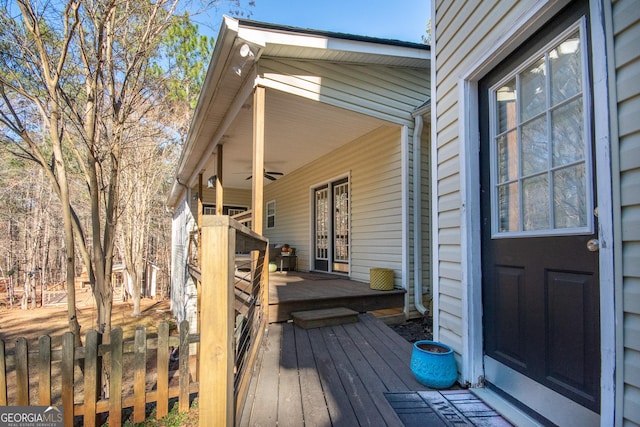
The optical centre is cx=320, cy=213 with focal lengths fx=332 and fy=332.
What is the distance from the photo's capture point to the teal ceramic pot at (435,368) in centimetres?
215

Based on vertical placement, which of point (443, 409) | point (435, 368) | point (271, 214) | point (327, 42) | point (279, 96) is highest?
point (327, 42)

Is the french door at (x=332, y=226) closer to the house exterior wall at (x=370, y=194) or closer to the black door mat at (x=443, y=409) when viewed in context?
the house exterior wall at (x=370, y=194)

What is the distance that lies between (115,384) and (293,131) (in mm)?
4150

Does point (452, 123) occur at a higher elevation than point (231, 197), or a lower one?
lower

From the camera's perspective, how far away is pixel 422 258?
4.88m

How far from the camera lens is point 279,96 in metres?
4.20

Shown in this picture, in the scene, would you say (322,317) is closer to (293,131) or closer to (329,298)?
(329,298)

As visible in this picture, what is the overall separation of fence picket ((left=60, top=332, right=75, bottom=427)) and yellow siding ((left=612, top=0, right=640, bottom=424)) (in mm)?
3459

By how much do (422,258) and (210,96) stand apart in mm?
3686

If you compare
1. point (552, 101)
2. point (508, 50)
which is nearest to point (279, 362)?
point (552, 101)

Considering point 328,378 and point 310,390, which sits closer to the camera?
point 310,390

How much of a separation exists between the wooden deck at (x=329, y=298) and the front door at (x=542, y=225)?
2080 mm


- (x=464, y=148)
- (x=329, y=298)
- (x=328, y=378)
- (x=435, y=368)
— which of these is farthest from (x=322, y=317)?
(x=464, y=148)

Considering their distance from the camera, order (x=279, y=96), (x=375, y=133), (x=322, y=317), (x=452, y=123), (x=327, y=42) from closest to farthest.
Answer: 1. (x=452, y=123)
2. (x=322, y=317)
3. (x=327, y=42)
4. (x=279, y=96)
5. (x=375, y=133)
